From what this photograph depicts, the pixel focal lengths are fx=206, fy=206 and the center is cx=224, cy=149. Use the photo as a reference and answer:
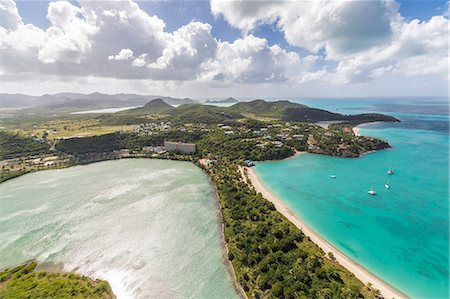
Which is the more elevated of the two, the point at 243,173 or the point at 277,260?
the point at 243,173

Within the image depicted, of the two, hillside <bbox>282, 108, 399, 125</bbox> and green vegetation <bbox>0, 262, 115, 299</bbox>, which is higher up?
hillside <bbox>282, 108, 399, 125</bbox>

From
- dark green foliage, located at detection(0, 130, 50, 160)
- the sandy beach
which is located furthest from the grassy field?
the sandy beach

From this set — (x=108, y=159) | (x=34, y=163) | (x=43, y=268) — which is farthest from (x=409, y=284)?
(x=34, y=163)

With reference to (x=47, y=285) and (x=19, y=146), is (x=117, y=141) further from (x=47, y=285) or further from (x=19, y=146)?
(x=47, y=285)

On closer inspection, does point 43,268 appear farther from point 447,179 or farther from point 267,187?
point 447,179

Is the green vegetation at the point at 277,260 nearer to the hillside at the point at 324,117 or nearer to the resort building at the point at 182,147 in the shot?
the resort building at the point at 182,147

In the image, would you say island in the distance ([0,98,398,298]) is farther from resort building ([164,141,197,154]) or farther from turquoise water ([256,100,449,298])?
turquoise water ([256,100,449,298])

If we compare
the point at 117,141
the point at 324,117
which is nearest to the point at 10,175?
the point at 117,141
